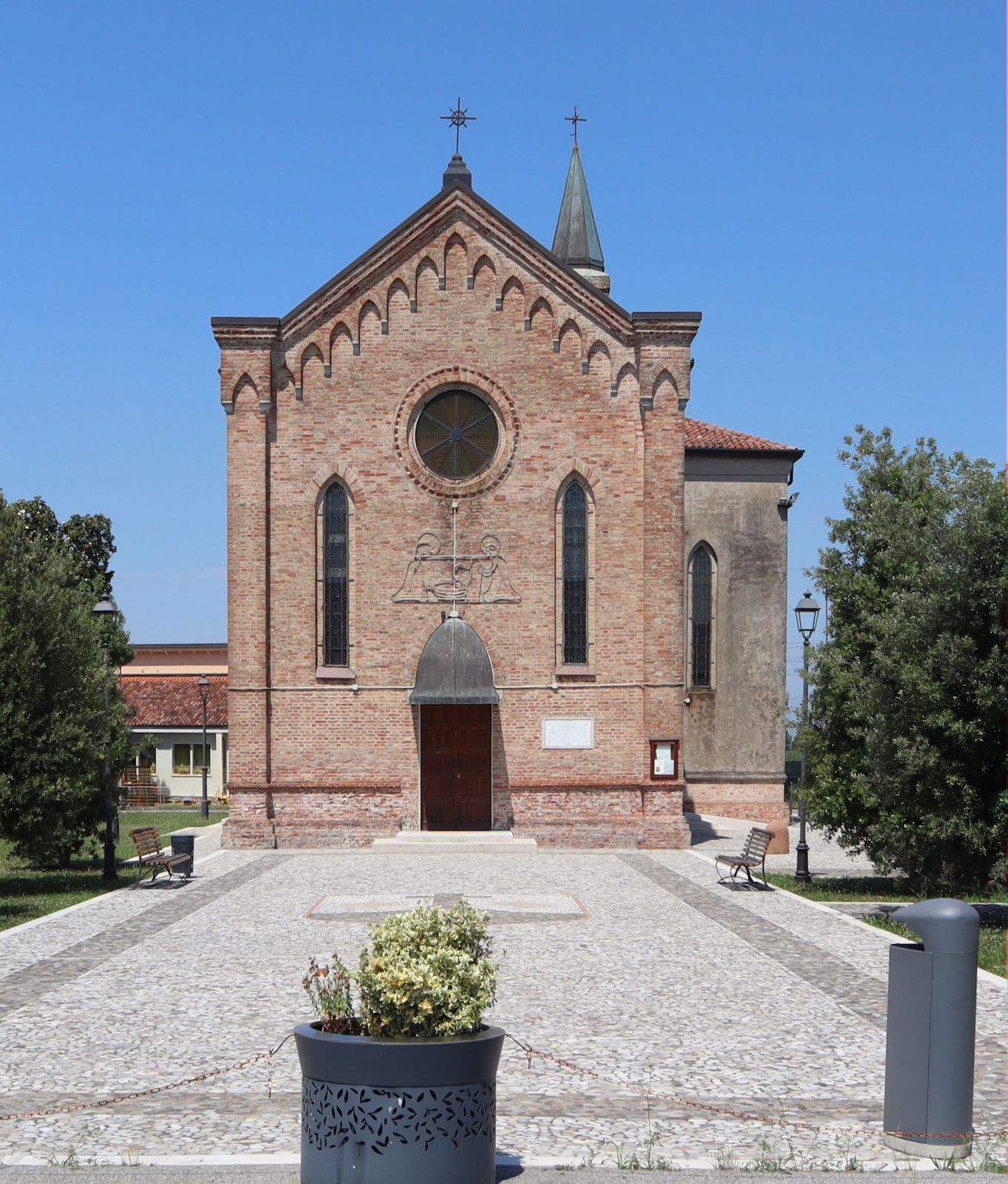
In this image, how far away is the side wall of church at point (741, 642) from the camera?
3675cm

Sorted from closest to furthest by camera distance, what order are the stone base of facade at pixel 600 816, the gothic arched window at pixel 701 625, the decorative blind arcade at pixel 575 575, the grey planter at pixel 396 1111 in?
the grey planter at pixel 396 1111
the stone base of facade at pixel 600 816
the decorative blind arcade at pixel 575 575
the gothic arched window at pixel 701 625

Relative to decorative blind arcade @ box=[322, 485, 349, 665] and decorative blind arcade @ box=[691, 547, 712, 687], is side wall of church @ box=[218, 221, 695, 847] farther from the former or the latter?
decorative blind arcade @ box=[691, 547, 712, 687]

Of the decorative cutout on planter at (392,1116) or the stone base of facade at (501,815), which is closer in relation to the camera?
the decorative cutout on planter at (392,1116)

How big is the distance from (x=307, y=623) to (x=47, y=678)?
9.00 m

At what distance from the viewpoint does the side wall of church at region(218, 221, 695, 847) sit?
29.3 m

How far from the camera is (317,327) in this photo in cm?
3014

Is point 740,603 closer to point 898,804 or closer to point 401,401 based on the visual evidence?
point 401,401

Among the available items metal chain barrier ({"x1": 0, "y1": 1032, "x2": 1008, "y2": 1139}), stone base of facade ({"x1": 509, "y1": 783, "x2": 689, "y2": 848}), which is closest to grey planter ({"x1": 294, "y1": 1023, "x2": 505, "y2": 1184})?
metal chain barrier ({"x1": 0, "y1": 1032, "x2": 1008, "y2": 1139})

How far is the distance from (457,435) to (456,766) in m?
7.09

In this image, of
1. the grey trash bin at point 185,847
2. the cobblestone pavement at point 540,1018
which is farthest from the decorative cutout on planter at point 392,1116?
the grey trash bin at point 185,847

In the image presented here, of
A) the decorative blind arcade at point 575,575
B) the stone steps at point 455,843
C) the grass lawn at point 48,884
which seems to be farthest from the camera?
the decorative blind arcade at point 575,575

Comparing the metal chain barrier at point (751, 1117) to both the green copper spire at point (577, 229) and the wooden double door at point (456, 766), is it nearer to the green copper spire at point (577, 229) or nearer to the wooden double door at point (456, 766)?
the wooden double door at point (456, 766)

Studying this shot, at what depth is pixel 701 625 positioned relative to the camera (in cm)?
3725

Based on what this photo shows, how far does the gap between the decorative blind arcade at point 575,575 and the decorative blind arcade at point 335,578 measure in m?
4.66
